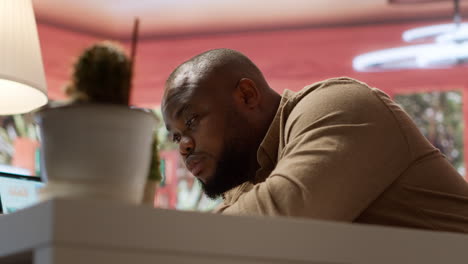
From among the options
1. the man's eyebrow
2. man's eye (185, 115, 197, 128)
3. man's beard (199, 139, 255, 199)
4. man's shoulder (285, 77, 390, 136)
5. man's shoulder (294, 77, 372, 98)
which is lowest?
man's beard (199, 139, 255, 199)

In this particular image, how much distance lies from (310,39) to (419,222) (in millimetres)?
4202

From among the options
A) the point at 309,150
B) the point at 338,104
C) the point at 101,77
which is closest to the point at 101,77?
the point at 101,77

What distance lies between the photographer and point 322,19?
17.7 feet

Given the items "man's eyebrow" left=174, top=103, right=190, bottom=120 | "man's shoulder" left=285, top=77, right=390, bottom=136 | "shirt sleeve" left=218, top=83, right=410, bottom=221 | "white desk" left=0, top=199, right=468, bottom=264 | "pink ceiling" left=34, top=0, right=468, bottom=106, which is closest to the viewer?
"white desk" left=0, top=199, right=468, bottom=264

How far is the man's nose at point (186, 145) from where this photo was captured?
1.60 m

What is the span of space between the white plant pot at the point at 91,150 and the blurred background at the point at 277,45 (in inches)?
158

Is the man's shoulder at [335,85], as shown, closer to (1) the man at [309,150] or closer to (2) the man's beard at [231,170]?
(1) the man at [309,150]

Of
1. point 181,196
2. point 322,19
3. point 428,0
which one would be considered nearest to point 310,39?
point 322,19

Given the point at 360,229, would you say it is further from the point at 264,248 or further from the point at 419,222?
the point at 419,222

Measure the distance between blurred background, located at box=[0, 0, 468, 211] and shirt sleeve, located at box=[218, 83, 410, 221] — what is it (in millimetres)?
3399

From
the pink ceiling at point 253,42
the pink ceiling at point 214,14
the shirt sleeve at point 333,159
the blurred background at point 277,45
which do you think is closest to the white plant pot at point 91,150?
the shirt sleeve at point 333,159

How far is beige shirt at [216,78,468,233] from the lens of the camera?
1.07m

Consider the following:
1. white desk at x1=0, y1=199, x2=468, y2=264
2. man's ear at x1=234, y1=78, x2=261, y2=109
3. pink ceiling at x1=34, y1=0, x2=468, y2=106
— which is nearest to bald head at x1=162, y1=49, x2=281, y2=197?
man's ear at x1=234, y1=78, x2=261, y2=109

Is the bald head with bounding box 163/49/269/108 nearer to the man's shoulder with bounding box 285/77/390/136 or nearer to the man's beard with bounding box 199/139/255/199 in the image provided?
the man's beard with bounding box 199/139/255/199
